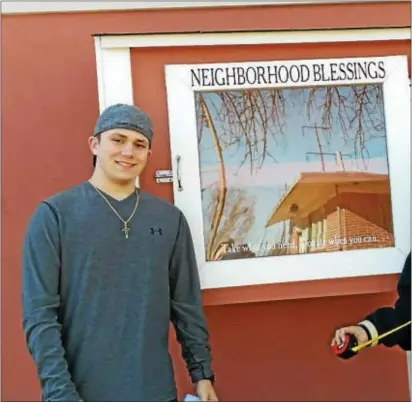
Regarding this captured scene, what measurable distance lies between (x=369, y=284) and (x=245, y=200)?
1.57 ft

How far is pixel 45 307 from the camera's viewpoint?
1492 millimetres

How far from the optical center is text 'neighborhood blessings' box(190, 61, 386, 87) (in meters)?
1.89

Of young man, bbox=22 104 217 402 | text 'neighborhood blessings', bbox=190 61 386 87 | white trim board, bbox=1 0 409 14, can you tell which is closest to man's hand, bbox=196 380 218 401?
young man, bbox=22 104 217 402

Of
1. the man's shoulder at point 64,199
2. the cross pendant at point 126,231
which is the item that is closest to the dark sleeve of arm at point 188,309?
the cross pendant at point 126,231

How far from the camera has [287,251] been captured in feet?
6.30

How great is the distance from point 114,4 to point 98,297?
1.06 meters

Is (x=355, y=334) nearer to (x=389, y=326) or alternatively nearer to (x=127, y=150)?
(x=389, y=326)

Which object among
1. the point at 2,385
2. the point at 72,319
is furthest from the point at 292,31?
the point at 2,385

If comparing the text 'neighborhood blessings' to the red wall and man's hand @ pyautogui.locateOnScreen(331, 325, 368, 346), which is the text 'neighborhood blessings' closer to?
the red wall

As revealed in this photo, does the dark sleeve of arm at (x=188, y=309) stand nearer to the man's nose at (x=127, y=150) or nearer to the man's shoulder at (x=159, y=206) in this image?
the man's shoulder at (x=159, y=206)

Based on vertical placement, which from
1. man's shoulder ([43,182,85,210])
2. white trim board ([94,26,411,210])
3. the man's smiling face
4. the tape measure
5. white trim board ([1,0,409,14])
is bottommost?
the tape measure

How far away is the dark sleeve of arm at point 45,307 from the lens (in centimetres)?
147

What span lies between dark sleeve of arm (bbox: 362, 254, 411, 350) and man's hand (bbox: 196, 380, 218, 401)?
1.66 ft

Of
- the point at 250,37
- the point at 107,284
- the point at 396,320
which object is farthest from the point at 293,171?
the point at 107,284
